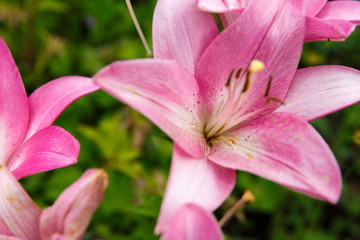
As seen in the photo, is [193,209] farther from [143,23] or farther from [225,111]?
[143,23]

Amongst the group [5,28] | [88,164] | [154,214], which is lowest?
[88,164]

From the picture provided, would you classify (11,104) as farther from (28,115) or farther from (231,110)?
(231,110)

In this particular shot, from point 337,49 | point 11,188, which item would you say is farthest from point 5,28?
point 337,49

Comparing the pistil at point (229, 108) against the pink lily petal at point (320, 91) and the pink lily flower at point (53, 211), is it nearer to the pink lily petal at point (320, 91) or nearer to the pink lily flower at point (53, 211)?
the pink lily petal at point (320, 91)

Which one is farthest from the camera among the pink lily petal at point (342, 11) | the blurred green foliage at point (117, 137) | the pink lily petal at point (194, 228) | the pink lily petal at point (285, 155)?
the blurred green foliage at point (117, 137)

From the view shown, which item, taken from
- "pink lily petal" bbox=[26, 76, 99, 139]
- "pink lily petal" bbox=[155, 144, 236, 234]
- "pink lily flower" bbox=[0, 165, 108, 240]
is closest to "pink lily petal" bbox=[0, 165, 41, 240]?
"pink lily flower" bbox=[0, 165, 108, 240]

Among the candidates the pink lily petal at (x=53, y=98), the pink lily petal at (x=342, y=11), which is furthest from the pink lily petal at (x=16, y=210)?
the pink lily petal at (x=342, y=11)
